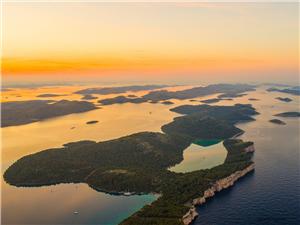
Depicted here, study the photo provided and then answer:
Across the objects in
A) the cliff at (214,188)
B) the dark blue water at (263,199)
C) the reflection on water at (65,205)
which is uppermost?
the cliff at (214,188)

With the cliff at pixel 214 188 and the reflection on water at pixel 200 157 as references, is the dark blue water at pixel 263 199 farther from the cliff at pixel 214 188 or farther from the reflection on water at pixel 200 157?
the reflection on water at pixel 200 157

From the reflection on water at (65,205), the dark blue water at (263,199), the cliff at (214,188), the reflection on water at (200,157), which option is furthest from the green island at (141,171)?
the reflection on water at (65,205)

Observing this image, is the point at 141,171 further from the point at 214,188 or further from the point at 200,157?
the point at 200,157

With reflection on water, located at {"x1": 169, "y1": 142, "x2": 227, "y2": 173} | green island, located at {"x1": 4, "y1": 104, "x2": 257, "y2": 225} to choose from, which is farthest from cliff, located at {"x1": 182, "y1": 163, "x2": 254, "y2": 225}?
reflection on water, located at {"x1": 169, "y1": 142, "x2": 227, "y2": 173}

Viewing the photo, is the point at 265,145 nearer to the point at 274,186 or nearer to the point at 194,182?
the point at 274,186

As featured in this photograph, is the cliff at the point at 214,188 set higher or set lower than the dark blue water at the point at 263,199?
higher

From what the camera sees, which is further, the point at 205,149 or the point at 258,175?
the point at 205,149

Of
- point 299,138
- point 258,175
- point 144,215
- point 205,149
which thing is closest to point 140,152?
point 205,149
